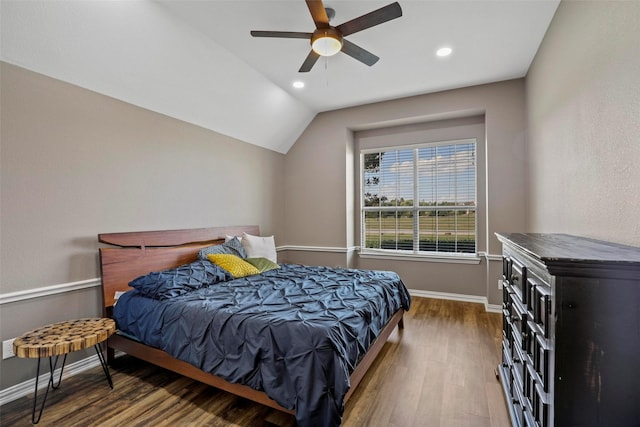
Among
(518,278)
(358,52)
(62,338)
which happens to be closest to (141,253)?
(62,338)

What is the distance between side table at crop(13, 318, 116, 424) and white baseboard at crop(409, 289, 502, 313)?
3.93m

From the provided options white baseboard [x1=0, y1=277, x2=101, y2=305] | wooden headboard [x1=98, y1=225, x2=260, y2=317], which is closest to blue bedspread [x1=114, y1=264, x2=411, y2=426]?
wooden headboard [x1=98, y1=225, x2=260, y2=317]

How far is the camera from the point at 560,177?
7.88 ft

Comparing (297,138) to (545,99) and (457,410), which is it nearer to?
(545,99)

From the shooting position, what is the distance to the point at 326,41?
→ 2.28m

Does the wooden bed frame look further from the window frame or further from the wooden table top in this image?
the window frame

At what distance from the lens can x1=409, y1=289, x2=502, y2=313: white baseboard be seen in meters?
3.80

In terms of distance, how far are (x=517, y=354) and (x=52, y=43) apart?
3.79m

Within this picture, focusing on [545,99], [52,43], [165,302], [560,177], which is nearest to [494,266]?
[560,177]

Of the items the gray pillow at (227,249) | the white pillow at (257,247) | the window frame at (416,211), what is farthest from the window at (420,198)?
the gray pillow at (227,249)

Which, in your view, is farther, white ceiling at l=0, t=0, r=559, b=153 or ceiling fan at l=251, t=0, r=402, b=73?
white ceiling at l=0, t=0, r=559, b=153

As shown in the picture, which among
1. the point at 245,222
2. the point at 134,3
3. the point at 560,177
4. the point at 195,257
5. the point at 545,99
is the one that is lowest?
the point at 195,257

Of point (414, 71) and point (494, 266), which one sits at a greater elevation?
point (414, 71)

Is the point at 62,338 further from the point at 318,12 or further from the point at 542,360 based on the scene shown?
the point at 318,12
